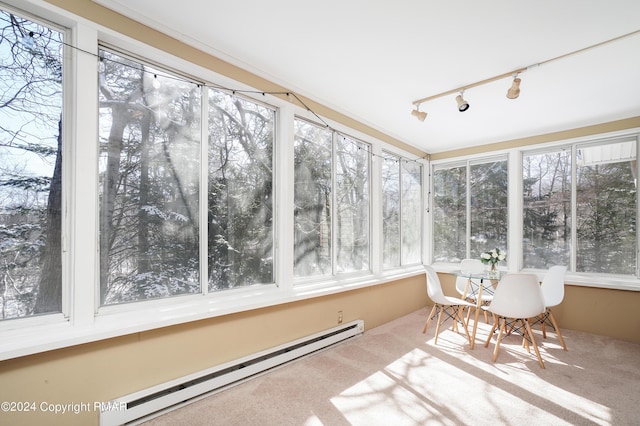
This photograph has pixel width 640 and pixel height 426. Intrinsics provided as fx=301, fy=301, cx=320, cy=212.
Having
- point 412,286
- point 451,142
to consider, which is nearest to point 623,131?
point 451,142

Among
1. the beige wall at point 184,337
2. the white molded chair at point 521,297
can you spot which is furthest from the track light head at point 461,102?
the white molded chair at point 521,297

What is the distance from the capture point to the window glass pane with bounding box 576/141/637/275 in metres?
3.68

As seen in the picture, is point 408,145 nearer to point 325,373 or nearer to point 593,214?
point 593,214

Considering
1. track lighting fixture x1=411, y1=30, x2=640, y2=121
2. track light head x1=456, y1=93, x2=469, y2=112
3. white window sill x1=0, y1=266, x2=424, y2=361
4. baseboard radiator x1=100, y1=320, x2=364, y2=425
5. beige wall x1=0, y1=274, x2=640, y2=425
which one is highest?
track lighting fixture x1=411, y1=30, x2=640, y2=121

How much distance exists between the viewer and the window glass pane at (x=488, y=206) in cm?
460

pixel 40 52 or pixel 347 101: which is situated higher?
pixel 347 101

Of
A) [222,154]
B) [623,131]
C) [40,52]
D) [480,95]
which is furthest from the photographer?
[623,131]

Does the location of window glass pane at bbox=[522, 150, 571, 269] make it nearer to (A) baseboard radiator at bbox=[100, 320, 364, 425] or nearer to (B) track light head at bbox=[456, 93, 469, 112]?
(B) track light head at bbox=[456, 93, 469, 112]

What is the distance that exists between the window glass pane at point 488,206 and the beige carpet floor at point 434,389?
1695 millimetres

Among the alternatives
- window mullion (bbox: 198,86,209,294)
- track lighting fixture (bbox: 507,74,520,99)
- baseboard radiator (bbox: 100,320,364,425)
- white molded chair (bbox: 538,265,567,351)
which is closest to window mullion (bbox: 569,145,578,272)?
white molded chair (bbox: 538,265,567,351)

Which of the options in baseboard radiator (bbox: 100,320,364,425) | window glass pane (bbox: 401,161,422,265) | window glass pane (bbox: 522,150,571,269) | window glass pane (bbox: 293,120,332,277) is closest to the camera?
baseboard radiator (bbox: 100,320,364,425)

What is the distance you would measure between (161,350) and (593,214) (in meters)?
5.05

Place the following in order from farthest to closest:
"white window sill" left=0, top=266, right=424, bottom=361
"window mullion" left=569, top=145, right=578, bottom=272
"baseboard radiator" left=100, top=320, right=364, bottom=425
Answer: "window mullion" left=569, top=145, right=578, bottom=272 → "baseboard radiator" left=100, top=320, right=364, bottom=425 → "white window sill" left=0, top=266, right=424, bottom=361

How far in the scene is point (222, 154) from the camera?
8.34 ft
